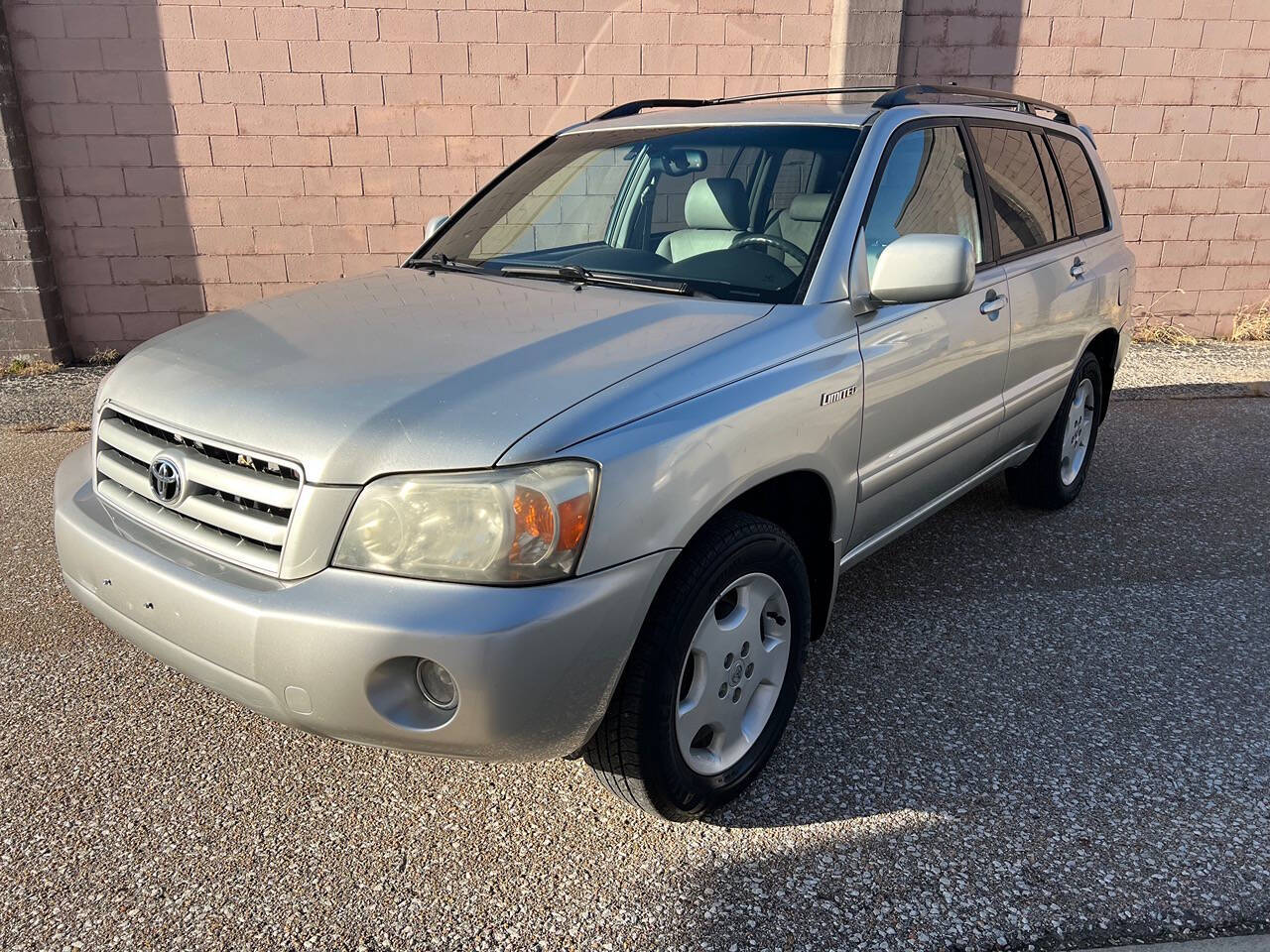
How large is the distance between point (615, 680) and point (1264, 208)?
8.48 metres

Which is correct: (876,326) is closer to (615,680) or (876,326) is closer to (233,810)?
A: (615,680)

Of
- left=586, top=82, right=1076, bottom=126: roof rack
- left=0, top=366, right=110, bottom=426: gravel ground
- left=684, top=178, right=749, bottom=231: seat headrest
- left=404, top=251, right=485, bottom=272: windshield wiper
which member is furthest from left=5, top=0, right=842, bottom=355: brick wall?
left=684, top=178, right=749, bottom=231: seat headrest

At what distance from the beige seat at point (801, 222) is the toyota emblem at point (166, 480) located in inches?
67.6

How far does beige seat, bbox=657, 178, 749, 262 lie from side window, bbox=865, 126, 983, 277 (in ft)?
1.37

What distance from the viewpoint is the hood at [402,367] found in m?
2.09

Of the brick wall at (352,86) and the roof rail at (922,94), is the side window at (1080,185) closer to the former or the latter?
the roof rail at (922,94)

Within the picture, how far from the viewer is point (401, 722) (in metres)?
2.06

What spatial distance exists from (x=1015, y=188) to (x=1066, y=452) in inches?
53.0

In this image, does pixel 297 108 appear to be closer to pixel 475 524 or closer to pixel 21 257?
pixel 21 257

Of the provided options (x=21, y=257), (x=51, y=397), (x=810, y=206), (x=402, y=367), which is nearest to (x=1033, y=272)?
(x=810, y=206)

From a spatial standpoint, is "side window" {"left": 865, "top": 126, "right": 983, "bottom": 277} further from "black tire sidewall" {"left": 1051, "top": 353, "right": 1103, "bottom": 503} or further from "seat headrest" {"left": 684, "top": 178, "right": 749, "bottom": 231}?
"black tire sidewall" {"left": 1051, "top": 353, "right": 1103, "bottom": 503}

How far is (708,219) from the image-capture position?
3.20m

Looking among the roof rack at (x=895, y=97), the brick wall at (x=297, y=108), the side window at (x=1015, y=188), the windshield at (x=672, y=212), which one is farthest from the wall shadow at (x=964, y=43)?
the windshield at (x=672, y=212)

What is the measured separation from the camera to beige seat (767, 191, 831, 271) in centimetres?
291
